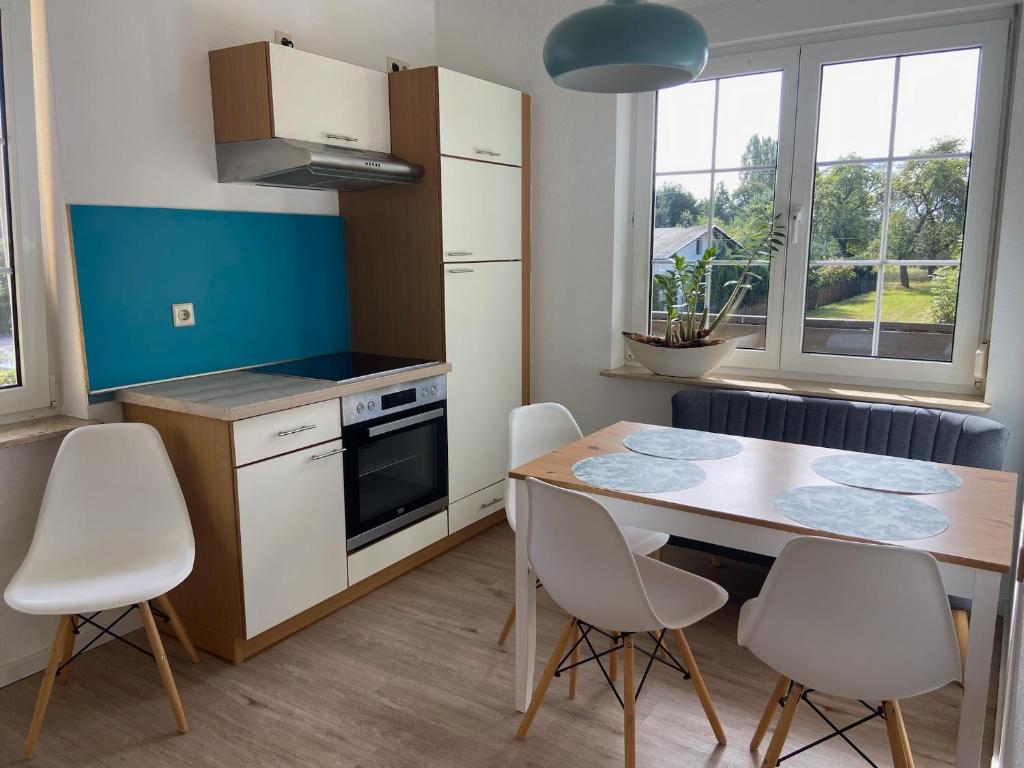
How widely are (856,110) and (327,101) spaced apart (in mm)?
2182

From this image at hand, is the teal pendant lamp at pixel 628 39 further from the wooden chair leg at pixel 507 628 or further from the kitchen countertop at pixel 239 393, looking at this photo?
the wooden chair leg at pixel 507 628

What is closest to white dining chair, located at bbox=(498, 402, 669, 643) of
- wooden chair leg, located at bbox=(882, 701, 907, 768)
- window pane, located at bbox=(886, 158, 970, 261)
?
wooden chair leg, located at bbox=(882, 701, 907, 768)

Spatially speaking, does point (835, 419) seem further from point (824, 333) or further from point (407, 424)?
point (407, 424)

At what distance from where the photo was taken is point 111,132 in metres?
2.60

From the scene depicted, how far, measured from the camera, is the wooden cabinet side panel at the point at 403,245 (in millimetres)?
3244

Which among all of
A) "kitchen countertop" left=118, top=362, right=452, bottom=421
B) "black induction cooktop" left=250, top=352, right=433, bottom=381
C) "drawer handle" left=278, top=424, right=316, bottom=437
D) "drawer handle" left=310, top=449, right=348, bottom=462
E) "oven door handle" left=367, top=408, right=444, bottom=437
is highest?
"black induction cooktop" left=250, top=352, right=433, bottom=381

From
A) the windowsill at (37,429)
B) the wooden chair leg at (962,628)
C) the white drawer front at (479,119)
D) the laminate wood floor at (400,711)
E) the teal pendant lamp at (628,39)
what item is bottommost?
the laminate wood floor at (400,711)

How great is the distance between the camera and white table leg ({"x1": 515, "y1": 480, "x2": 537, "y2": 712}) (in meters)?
2.22

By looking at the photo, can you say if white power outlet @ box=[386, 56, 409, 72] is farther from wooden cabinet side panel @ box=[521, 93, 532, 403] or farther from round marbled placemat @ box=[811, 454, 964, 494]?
round marbled placemat @ box=[811, 454, 964, 494]

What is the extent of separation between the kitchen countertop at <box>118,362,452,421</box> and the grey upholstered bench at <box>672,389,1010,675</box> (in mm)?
1311

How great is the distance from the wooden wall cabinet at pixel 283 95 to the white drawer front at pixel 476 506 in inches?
66.3

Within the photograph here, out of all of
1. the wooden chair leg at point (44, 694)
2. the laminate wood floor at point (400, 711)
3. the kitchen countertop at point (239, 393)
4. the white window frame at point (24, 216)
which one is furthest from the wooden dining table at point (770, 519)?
the white window frame at point (24, 216)

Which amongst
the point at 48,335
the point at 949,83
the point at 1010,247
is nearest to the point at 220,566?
the point at 48,335

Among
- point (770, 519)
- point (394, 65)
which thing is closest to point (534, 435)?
point (770, 519)
